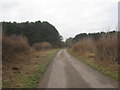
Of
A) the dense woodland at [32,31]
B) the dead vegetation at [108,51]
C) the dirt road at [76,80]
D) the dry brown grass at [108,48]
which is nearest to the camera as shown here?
the dirt road at [76,80]

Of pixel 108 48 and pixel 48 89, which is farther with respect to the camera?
pixel 108 48

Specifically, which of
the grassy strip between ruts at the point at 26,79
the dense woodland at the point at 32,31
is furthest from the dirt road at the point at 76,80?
the dense woodland at the point at 32,31

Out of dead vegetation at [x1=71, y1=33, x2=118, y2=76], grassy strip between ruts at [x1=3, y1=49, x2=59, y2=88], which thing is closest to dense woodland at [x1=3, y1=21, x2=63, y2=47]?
dead vegetation at [x1=71, y1=33, x2=118, y2=76]

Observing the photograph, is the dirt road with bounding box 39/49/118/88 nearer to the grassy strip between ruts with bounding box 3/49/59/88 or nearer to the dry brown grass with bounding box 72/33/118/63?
the grassy strip between ruts with bounding box 3/49/59/88

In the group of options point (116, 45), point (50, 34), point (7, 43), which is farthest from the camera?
point (50, 34)

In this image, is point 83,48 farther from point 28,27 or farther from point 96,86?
point 28,27

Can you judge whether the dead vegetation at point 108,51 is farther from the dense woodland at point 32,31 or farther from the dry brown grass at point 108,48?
the dense woodland at point 32,31

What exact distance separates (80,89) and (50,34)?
9181 centimetres

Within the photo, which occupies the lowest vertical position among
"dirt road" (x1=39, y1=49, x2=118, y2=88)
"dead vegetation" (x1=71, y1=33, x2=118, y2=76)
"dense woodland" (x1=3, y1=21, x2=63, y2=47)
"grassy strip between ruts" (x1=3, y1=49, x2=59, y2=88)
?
"grassy strip between ruts" (x1=3, y1=49, x2=59, y2=88)

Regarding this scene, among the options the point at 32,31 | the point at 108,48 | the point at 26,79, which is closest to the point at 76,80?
the point at 26,79

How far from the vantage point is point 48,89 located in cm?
860

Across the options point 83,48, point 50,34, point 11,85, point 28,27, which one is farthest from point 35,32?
point 11,85

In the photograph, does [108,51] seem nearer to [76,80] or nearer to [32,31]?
[76,80]

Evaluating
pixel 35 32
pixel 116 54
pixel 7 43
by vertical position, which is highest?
pixel 35 32
